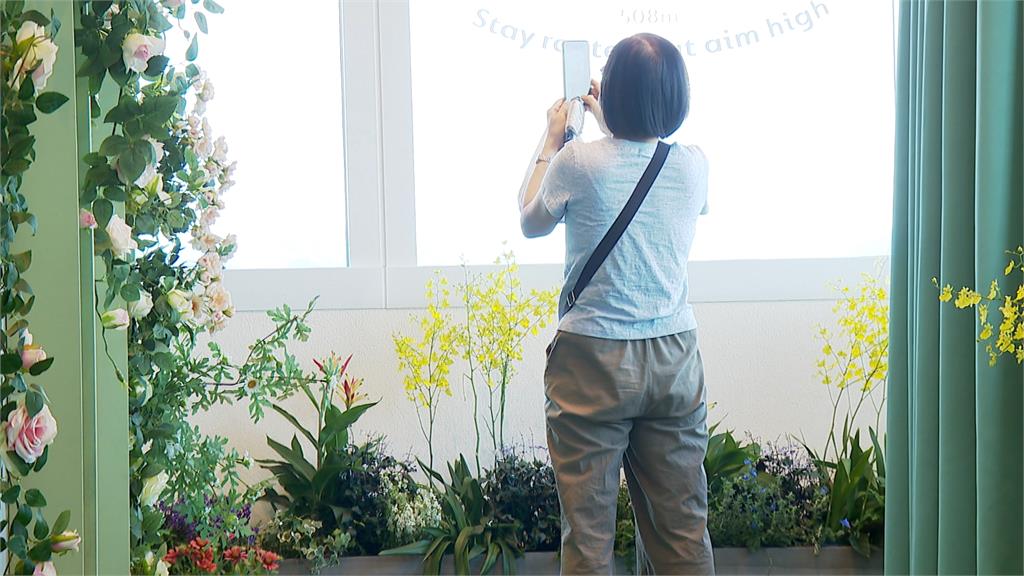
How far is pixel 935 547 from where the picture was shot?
2223 mm

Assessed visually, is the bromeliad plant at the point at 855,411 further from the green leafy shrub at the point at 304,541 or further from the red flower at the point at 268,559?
the red flower at the point at 268,559

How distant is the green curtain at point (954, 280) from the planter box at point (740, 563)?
0.45m

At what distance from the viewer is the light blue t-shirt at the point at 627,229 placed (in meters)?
2.06

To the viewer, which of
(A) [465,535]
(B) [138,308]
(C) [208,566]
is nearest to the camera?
(B) [138,308]

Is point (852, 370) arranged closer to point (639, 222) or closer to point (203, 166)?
point (639, 222)

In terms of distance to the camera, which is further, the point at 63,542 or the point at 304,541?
the point at 304,541

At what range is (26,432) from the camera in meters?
1.15

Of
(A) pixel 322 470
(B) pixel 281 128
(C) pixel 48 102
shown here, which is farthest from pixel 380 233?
(C) pixel 48 102

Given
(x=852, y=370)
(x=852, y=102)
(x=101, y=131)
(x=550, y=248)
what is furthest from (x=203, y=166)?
(x=852, y=102)

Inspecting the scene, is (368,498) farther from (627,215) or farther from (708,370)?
(627,215)

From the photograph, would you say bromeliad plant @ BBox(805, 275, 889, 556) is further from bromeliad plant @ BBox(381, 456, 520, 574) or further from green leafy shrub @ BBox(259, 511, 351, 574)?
green leafy shrub @ BBox(259, 511, 351, 574)

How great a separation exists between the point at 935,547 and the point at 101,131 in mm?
1938

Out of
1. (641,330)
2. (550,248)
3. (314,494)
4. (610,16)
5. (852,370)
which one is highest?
(610,16)

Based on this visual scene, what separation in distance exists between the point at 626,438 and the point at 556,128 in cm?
74
